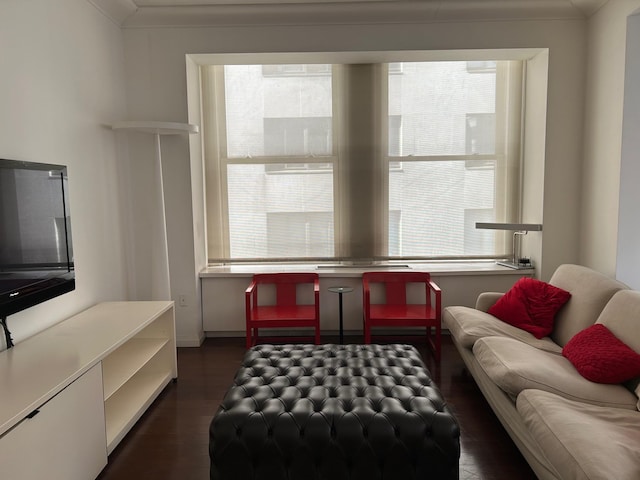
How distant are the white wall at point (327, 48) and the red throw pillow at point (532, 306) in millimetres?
1271

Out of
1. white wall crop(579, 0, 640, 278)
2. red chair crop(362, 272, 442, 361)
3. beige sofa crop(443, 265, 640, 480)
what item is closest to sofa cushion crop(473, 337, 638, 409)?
beige sofa crop(443, 265, 640, 480)

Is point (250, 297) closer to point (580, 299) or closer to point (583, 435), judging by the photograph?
point (580, 299)

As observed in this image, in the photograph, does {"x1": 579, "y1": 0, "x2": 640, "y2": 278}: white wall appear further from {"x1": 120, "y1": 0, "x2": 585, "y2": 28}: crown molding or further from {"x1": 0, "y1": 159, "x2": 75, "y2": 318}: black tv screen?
{"x1": 0, "y1": 159, "x2": 75, "y2": 318}: black tv screen

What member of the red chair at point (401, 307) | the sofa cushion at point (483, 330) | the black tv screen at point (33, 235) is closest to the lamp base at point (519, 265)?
the red chair at point (401, 307)

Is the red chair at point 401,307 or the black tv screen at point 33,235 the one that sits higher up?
the black tv screen at point 33,235

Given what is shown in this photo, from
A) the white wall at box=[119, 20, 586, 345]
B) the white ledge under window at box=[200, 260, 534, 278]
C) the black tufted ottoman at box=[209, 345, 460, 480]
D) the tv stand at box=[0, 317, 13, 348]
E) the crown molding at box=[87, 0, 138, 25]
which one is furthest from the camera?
the white ledge under window at box=[200, 260, 534, 278]

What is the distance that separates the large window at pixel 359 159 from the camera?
4.21 m

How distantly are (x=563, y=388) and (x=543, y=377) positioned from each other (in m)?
0.09

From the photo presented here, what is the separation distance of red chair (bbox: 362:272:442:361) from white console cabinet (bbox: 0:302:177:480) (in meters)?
1.54

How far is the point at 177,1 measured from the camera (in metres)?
3.47

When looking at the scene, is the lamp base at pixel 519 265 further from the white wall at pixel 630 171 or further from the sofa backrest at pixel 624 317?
the sofa backrest at pixel 624 317

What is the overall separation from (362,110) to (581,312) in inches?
99.3

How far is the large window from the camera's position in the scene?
4207 millimetres

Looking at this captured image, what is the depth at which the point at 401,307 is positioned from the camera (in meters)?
3.85
